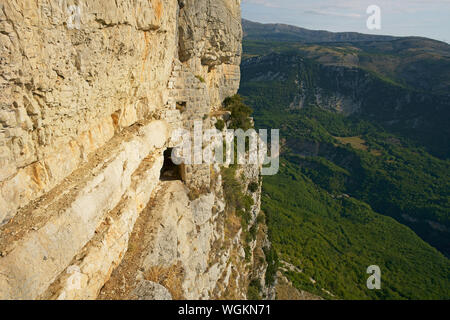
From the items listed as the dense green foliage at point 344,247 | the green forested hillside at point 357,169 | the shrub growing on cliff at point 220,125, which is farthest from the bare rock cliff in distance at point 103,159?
the green forested hillside at point 357,169

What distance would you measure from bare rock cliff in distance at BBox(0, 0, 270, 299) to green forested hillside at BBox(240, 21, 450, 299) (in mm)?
15847

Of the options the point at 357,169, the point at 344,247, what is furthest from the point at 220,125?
the point at 357,169

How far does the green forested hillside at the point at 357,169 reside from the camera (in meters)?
34.2

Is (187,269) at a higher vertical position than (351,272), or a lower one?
higher

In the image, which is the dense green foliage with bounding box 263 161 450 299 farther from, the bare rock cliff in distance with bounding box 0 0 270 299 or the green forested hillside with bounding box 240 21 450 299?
the bare rock cliff in distance with bounding box 0 0 270 299

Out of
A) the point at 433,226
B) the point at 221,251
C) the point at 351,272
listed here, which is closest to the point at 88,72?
the point at 221,251

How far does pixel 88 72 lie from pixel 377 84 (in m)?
116

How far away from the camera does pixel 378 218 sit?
5262 centimetres

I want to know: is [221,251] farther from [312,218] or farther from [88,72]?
[312,218]

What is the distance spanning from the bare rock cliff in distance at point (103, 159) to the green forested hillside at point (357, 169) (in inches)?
624

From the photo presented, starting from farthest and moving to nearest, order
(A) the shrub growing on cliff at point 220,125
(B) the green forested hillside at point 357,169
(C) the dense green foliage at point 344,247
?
(B) the green forested hillside at point 357,169
(C) the dense green foliage at point 344,247
(A) the shrub growing on cliff at point 220,125

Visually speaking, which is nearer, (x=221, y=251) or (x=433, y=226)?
(x=221, y=251)

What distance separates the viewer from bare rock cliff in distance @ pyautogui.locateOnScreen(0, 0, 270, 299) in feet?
15.0

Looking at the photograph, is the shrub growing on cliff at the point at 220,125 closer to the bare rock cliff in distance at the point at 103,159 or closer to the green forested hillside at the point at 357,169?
the bare rock cliff in distance at the point at 103,159
